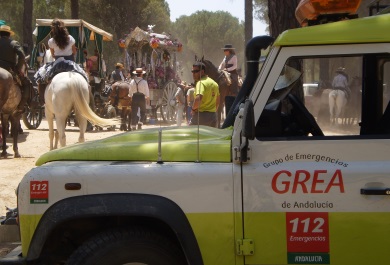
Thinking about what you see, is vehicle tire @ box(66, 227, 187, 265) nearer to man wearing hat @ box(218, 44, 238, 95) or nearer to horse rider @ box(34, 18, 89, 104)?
horse rider @ box(34, 18, 89, 104)

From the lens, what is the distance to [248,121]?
3.91 metres

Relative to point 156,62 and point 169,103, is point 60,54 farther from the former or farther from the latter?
point 156,62

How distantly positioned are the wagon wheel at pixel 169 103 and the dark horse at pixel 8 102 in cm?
1062

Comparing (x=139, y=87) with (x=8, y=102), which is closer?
(x=8, y=102)

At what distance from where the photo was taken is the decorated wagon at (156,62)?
81.7 feet

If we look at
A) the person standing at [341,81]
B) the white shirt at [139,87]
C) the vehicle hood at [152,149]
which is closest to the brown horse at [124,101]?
the white shirt at [139,87]

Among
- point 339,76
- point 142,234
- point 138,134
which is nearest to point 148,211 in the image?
point 142,234

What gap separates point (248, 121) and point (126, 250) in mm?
1053

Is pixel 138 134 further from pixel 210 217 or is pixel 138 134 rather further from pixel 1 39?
pixel 1 39

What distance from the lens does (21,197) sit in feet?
14.0

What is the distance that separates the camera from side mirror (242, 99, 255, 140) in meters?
3.89

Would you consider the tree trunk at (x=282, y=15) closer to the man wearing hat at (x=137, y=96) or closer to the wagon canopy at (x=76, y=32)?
the man wearing hat at (x=137, y=96)

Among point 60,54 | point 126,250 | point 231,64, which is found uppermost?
point 60,54

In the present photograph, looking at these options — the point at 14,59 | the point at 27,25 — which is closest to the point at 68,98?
the point at 14,59
